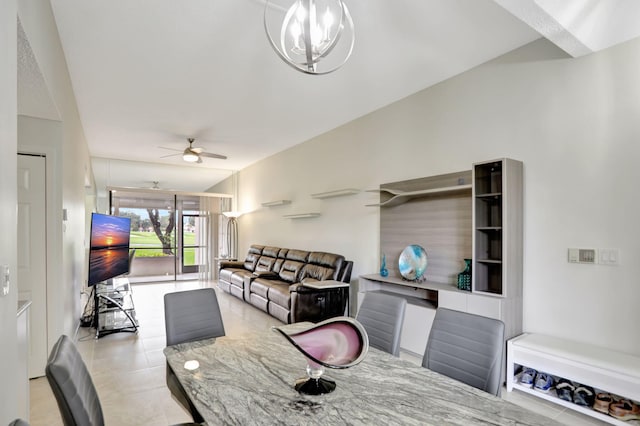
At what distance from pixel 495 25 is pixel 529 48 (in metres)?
0.52

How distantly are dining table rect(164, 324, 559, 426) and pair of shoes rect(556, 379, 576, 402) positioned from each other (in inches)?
67.7

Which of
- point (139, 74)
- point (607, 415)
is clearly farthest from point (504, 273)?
point (139, 74)

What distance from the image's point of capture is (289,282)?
18.4 feet

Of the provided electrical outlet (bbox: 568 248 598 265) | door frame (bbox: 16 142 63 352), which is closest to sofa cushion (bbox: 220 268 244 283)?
door frame (bbox: 16 142 63 352)

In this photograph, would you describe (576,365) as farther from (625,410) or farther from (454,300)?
(454,300)

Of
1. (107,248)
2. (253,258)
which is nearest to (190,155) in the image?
(107,248)

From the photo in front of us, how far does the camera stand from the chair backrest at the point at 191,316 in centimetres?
214

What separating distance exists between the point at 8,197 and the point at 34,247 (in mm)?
2005

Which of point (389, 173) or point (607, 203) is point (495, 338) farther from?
point (389, 173)

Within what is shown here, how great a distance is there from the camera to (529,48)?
3053 mm

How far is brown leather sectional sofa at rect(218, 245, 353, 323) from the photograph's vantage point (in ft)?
15.0

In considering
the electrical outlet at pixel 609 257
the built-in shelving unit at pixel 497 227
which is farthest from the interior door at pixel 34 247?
the electrical outlet at pixel 609 257

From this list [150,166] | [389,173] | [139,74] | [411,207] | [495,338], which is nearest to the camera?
[495,338]

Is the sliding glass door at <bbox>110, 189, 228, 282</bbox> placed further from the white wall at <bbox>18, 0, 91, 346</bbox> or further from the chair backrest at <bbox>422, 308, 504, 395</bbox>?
the chair backrest at <bbox>422, 308, 504, 395</bbox>
